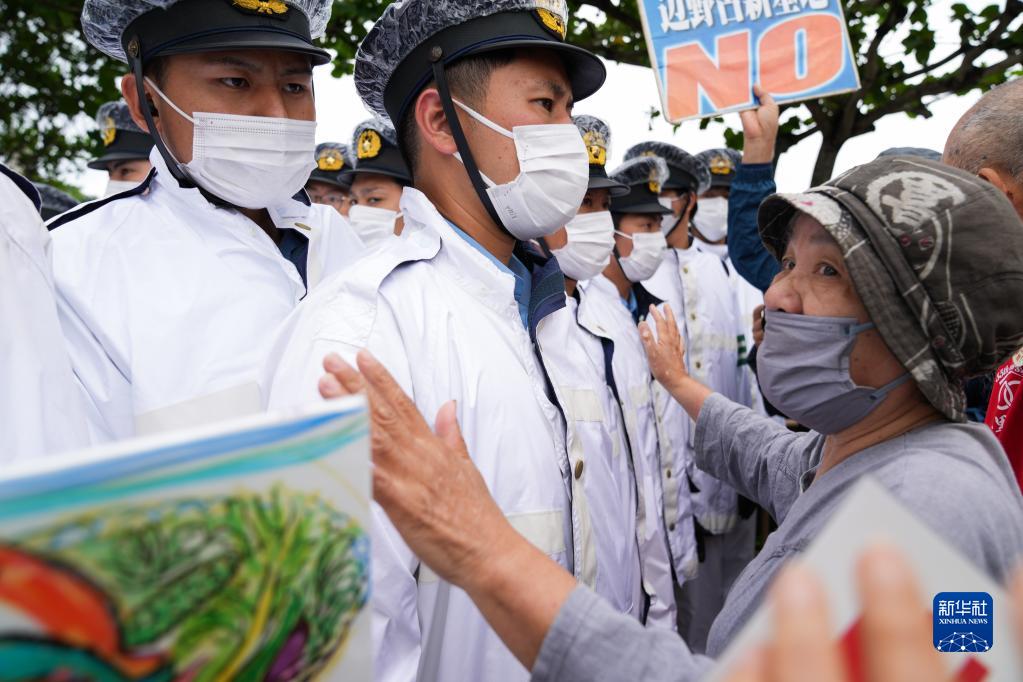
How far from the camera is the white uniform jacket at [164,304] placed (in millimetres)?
2031

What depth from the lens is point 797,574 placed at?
2.53 feet

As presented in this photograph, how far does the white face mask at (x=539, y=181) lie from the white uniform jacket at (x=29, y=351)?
1140mm

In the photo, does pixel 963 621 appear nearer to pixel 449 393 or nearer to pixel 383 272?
pixel 449 393

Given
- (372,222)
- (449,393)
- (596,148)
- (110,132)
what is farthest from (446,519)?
(110,132)

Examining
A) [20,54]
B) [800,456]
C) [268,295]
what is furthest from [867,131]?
[20,54]

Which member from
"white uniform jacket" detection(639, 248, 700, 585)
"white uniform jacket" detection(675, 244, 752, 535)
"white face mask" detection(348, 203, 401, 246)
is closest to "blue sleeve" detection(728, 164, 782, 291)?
"white uniform jacket" detection(639, 248, 700, 585)

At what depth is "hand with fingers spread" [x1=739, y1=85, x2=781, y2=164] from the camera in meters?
3.40

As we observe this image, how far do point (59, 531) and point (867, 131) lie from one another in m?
7.95

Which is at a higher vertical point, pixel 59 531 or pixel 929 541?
pixel 59 531

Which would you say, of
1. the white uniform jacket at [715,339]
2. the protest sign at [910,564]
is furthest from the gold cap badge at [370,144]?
the protest sign at [910,564]

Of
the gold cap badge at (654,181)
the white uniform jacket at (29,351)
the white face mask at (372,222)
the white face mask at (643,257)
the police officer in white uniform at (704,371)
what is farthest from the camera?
the white face mask at (372,222)

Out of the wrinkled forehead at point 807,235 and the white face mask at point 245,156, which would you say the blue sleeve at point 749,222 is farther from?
the white face mask at point 245,156

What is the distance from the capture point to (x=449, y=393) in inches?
72.1

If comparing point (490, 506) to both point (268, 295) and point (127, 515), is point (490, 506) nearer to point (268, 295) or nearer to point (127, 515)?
point (127, 515)
